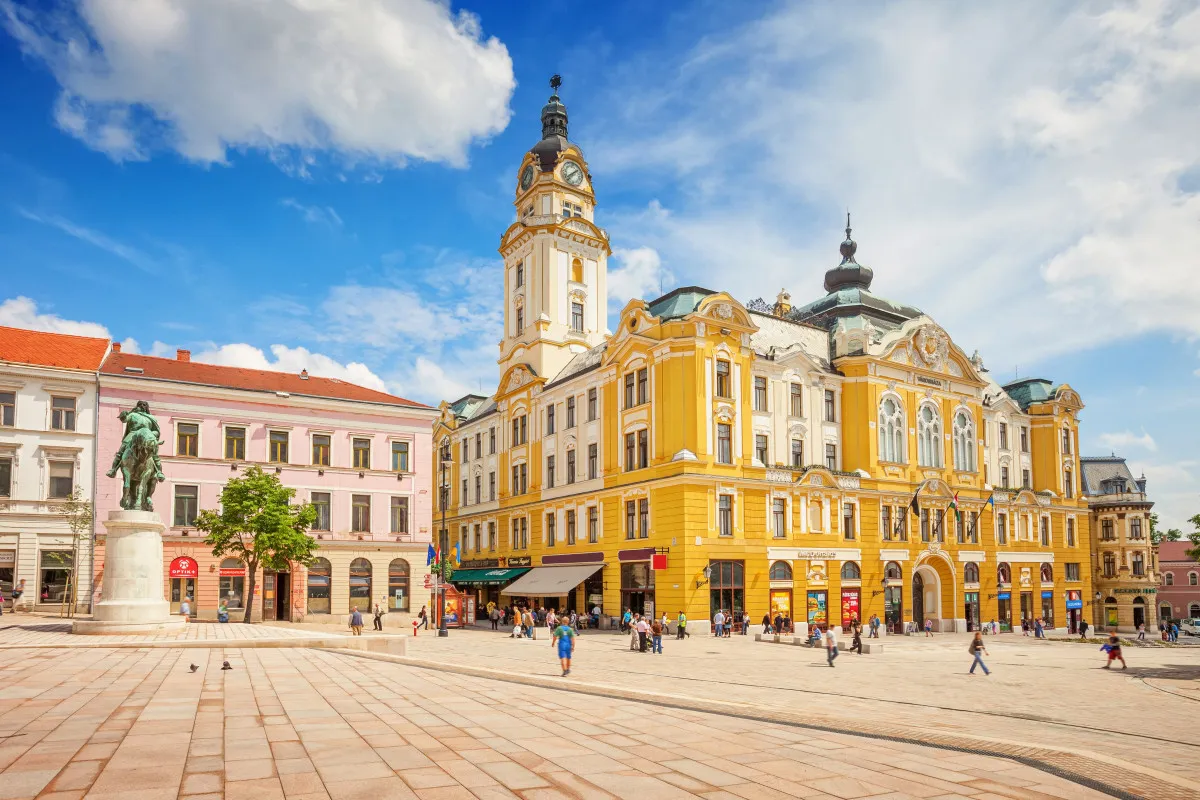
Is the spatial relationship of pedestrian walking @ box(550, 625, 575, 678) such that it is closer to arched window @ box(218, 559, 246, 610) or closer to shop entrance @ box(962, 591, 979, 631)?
arched window @ box(218, 559, 246, 610)

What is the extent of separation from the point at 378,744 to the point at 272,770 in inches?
75.2

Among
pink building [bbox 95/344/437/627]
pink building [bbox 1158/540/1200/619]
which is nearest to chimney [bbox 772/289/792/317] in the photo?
pink building [bbox 95/344/437/627]

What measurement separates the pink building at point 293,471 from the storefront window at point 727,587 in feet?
55.7

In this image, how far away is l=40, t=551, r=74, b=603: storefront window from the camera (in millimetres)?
44281

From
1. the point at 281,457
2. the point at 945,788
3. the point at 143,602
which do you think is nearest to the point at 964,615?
the point at 281,457

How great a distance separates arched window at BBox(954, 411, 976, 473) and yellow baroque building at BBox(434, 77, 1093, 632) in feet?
0.51

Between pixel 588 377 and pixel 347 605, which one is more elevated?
pixel 588 377

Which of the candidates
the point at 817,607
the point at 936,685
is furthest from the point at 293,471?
the point at 936,685

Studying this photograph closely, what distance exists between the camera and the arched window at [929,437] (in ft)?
192

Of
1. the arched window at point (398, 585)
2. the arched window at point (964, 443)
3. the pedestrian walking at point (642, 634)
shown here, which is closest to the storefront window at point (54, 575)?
the arched window at point (398, 585)

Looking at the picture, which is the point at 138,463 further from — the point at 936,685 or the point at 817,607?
the point at 817,607

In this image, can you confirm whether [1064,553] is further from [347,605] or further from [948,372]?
[347,605]

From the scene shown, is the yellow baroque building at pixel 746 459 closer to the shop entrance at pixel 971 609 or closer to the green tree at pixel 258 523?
the shop entrance at pixel 971 609

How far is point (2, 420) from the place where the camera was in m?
44.7
